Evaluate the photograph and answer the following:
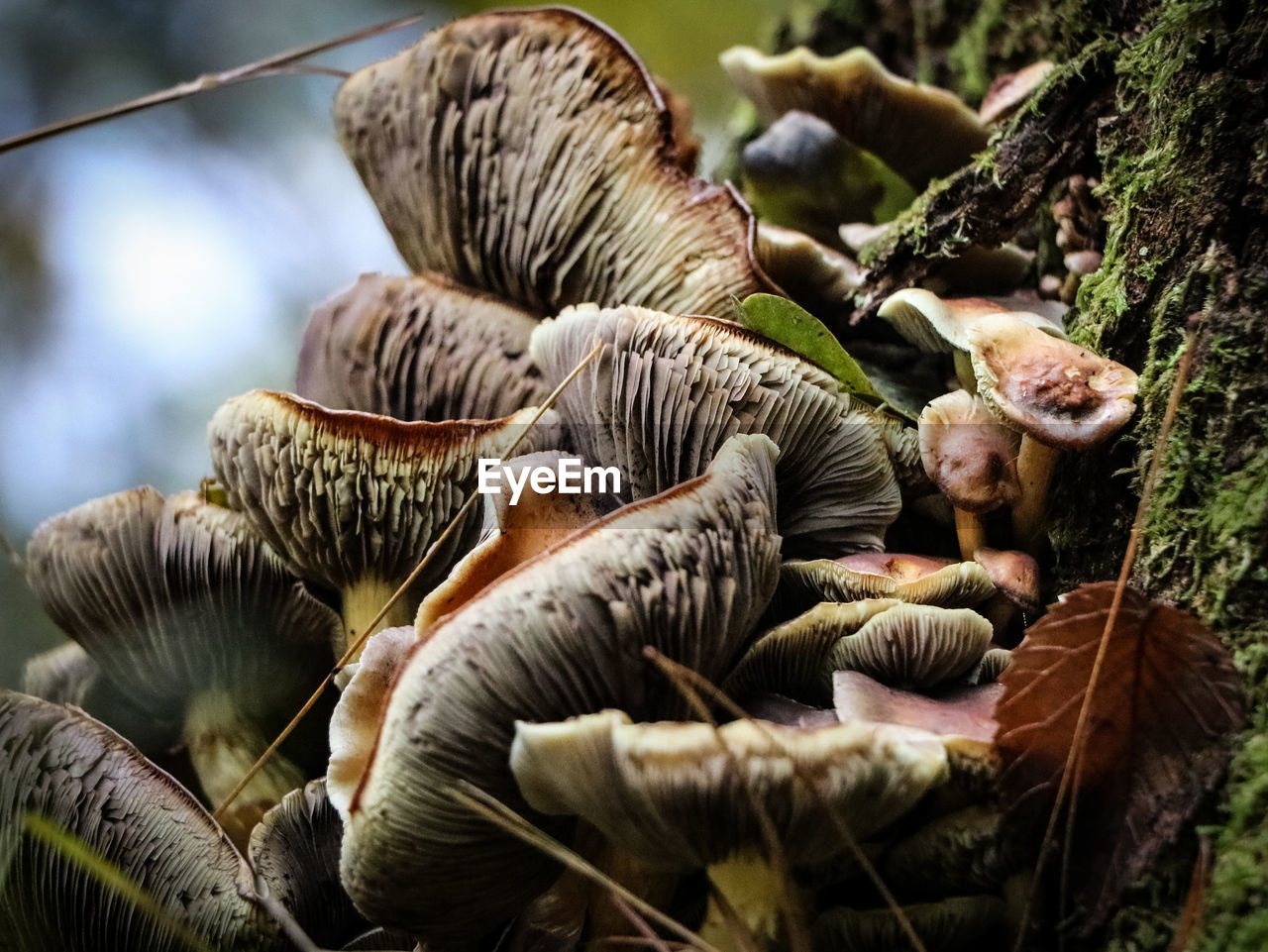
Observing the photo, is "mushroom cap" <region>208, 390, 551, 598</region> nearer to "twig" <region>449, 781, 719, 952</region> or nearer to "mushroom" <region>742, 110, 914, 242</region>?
"twig" <region>449, 781, 719, 952</region>

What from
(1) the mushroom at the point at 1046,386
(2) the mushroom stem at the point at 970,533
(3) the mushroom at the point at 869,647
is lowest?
(3) the mushroom at the point at 869,647

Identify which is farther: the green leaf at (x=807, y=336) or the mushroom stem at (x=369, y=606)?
the mushroom stem at (x=369, y=606)

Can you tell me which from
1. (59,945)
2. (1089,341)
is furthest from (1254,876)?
(59,945)

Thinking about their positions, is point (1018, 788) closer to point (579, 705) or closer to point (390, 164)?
point (579, 705)

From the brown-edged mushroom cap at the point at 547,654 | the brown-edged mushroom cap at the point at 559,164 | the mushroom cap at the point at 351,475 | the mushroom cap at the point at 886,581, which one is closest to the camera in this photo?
the brown-edged mushroom cap at the point at 547,654

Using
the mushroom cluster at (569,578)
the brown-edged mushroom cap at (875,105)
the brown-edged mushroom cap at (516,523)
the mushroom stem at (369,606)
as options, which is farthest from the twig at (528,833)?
the brown-edged mushroom cap at (875,105)

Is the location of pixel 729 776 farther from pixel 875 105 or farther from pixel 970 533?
pixel 875 105

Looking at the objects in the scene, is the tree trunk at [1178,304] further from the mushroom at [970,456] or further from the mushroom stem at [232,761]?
the mushroom stem at [232,761]
